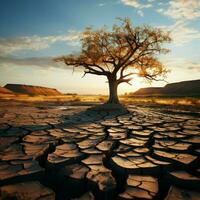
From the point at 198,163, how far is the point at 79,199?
1975 mm

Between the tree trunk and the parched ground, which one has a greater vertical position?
the tree trunk

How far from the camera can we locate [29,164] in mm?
3113

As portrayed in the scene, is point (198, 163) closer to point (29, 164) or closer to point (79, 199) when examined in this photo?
point (79, 199)

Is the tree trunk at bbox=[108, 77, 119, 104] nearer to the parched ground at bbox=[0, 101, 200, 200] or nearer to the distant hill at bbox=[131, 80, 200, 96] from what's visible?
the parched ground at bbox=[0, 101, 200, 200]

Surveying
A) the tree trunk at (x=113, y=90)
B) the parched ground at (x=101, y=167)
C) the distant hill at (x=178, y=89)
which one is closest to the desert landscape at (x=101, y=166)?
the parched ground at (x=101, y=167)

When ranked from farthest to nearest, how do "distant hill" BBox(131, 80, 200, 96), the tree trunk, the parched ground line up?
"distant hill" BBox(131, 80, 200, 96)
the tree trunk
the parched ground

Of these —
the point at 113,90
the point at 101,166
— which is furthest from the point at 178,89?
the point at 101,166

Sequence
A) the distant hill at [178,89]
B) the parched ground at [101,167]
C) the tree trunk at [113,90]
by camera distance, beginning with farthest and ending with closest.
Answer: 1. the distant hill at [178,89]
2. the tree trunk at [113,90]
3. the parched ground at [101,167]

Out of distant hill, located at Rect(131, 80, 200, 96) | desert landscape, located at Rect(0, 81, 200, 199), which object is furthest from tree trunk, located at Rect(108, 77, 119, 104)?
distant hill, located at Rect(131, 80, 200, 96)

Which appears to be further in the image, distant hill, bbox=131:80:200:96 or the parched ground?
distant hill, bbox=131:80:200:96

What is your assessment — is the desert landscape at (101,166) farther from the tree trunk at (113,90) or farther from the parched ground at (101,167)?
the tree trunk at (113,90)

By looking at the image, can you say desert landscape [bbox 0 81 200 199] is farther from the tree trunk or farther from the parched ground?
the tree trunk

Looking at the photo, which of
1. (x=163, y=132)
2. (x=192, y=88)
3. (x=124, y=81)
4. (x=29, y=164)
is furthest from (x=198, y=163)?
(x=192, y=88)

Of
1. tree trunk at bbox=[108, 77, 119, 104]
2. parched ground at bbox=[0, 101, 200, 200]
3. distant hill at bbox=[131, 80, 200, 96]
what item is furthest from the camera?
distant hill at bbox=[131, 80, 200, 96]
